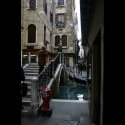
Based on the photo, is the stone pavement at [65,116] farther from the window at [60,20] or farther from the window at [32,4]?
the window at [60,20]

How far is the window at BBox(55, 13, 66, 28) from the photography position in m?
44.1

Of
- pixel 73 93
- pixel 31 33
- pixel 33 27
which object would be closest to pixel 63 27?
pixel 33 27

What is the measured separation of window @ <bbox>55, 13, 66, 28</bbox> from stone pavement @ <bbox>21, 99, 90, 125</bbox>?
3129 cm

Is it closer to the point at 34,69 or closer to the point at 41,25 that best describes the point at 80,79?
the point at 41,25

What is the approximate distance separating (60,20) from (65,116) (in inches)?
1338

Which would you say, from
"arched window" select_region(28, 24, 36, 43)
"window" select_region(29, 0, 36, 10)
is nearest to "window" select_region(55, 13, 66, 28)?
"arched window" select_region(28, 24, 36, 43)

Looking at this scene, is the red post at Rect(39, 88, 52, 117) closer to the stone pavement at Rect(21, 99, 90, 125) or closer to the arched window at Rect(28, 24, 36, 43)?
the stone pavement at Rect(21, 99, 90, 125)

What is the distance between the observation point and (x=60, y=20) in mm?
44156

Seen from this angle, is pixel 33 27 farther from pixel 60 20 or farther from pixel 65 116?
pixel 65 116
